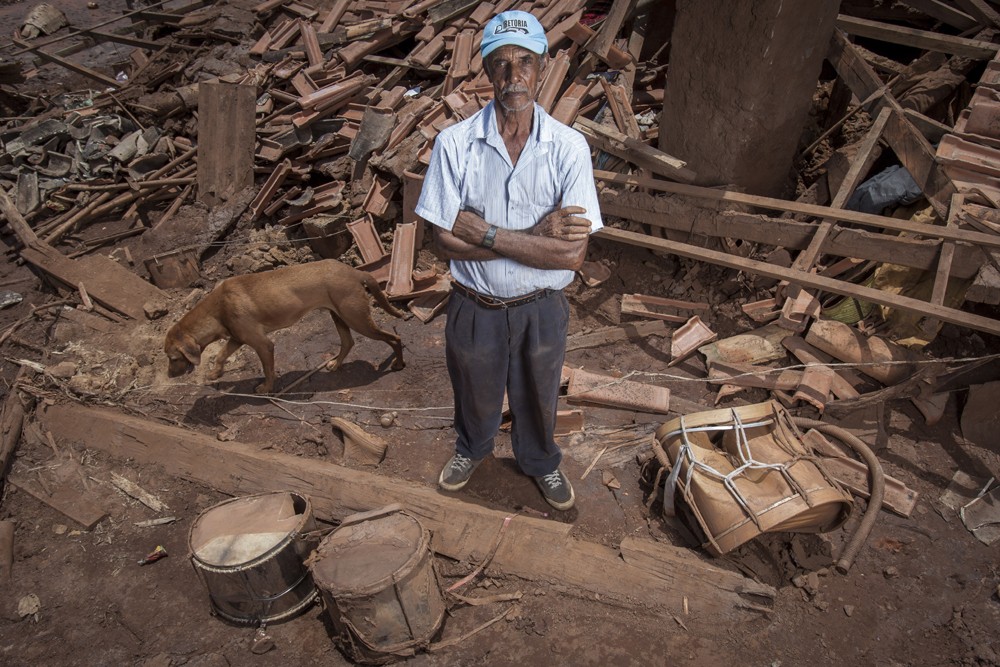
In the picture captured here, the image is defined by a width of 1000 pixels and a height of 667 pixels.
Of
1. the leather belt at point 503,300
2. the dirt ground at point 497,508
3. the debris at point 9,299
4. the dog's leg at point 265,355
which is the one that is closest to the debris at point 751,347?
the dirt ground at point 497,508

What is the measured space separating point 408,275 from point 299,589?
146 inches

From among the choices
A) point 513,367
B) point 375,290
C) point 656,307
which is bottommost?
point 656,307

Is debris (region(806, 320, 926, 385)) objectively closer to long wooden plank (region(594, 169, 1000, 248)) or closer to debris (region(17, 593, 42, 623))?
long wooden plank (region(594, 169, 1000, 248))

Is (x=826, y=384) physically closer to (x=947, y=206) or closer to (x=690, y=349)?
(x=690, y=349)

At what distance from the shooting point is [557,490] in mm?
4273

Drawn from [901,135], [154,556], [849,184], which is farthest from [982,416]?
[154,556]

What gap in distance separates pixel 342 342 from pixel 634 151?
11.2 feet

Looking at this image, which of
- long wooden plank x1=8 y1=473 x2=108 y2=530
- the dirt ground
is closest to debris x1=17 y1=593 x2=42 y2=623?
the dirt ground

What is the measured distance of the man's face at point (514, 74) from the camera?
9.60ft

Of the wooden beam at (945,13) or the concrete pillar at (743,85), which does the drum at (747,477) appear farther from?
the wooden beam at (945,13)

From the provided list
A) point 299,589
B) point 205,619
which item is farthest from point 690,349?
point 205,619

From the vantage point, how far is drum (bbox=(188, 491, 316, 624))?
3410 mm

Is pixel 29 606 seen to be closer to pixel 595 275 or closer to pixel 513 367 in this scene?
pixel 513 367

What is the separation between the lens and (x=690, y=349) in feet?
18.3
